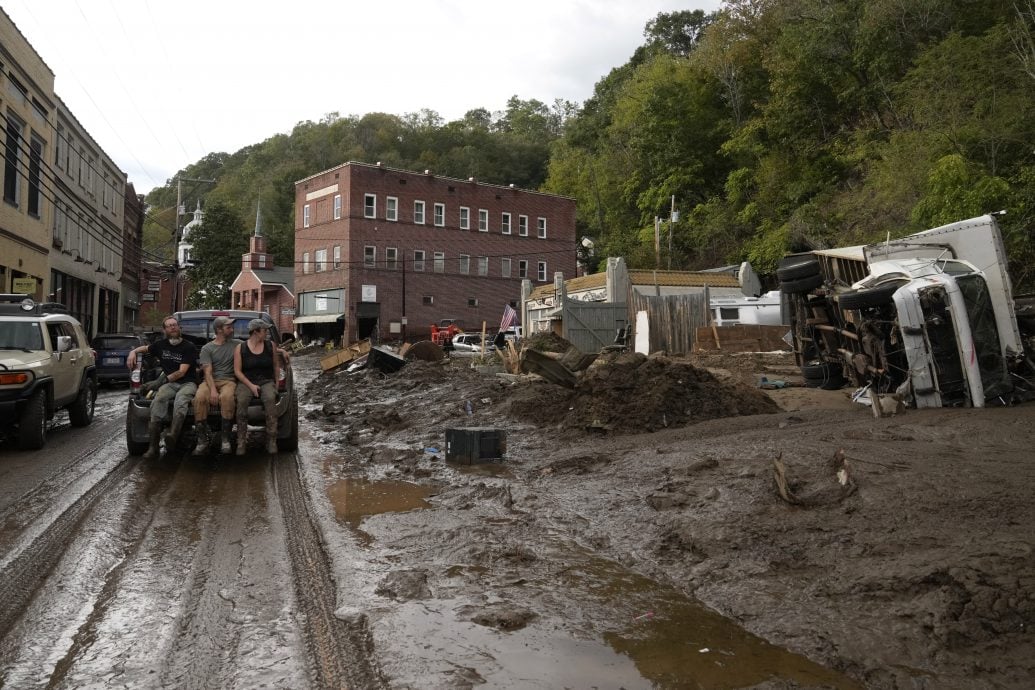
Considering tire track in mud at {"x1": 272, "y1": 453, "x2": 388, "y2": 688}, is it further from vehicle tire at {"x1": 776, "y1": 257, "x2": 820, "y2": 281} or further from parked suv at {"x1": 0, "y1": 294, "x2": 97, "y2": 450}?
vehicle tire at {"x1": 776, "y1": 257, "x2": 820, "y2": 281}

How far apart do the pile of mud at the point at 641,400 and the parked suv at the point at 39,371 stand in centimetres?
695

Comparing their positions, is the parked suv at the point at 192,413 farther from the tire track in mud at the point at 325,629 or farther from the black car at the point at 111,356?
the black car at the point at 111,356

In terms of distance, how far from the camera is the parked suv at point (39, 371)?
396 inches

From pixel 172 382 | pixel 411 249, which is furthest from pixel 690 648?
pixel 411 249

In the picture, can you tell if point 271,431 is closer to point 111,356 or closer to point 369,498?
point 369,498

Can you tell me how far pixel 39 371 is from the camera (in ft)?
34.2

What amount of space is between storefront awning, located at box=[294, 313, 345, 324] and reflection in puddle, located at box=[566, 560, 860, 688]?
51115mm

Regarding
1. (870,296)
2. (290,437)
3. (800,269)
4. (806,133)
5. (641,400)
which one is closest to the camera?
(870,296)

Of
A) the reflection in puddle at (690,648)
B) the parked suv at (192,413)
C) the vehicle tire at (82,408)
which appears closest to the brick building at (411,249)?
the vehicle tire at (82,408)

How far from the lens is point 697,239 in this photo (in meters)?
46.8

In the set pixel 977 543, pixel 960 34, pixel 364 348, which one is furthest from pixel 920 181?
pixel 977 543

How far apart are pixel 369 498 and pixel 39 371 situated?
5949 millimetres

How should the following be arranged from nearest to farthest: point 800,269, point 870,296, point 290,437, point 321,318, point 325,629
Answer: point 325,629, point 870,296, point 290,437, point 800,269, point 321,318

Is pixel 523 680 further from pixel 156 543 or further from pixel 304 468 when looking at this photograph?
pixel 304 468
